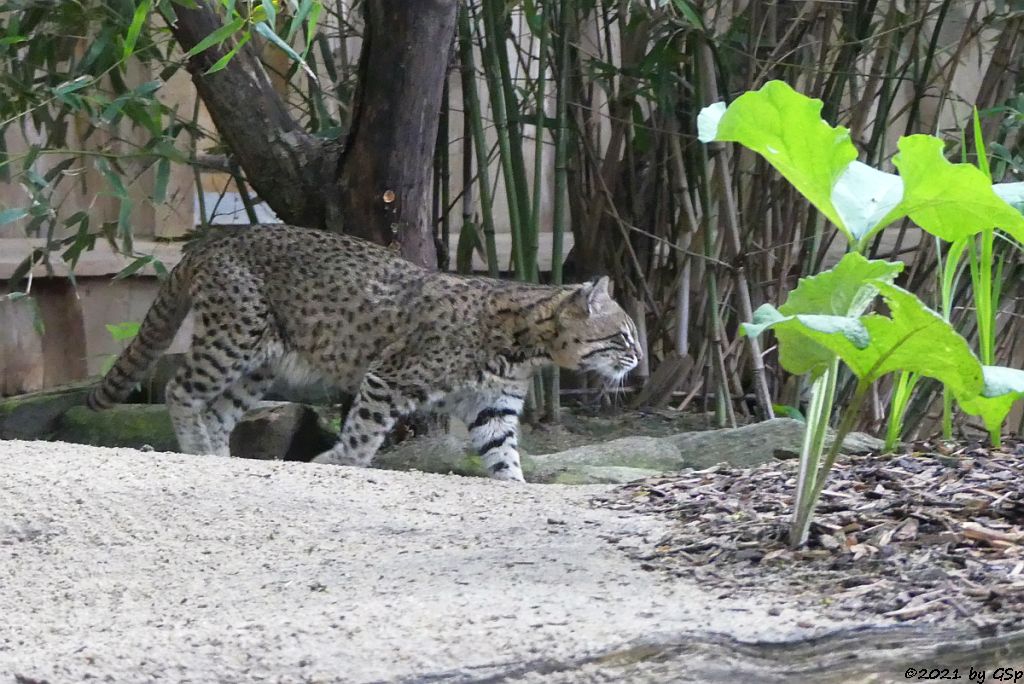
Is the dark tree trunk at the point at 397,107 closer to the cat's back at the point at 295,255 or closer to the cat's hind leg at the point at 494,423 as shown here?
the cat's back at the point at 295,255

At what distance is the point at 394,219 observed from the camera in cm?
545

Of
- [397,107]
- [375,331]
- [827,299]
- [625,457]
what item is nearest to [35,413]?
[375,331]

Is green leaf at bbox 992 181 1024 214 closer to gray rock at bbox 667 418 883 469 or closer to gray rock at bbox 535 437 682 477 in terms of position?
gray rock at bbox 667 418 883 469

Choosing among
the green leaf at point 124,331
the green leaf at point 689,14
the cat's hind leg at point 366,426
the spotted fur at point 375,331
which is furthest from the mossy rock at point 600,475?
the green leaf at point 124,331

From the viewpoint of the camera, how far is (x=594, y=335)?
5.63 metres

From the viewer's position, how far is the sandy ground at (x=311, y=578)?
2.45m

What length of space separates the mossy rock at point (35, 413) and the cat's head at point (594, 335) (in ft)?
7.75

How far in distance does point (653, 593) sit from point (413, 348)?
2.88m

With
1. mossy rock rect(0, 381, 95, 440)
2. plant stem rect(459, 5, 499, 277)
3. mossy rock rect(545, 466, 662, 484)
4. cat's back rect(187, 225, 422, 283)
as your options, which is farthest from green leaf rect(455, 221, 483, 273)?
mossy rock rect(0, 381, 95, 440)

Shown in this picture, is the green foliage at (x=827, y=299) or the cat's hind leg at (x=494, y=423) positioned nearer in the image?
the green foliage at (x=827, y=299)

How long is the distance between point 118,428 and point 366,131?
6.46ft

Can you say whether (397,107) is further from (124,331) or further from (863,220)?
(863,220)

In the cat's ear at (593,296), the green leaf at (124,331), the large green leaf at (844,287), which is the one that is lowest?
the green leaf at (124,331)

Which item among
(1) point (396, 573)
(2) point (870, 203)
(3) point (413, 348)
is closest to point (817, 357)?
(2) point (870, 203)
